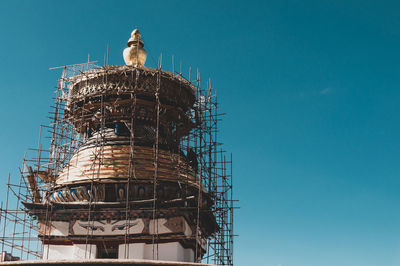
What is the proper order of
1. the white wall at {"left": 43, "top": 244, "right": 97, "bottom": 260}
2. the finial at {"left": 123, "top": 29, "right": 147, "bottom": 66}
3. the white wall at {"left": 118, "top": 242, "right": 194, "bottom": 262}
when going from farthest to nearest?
1. the finial at {"left": 123, "top": 29, "right": 147, "bottom": 66}
2. the white wall at {"left": 43, "top": 244, "right": 97, "bottom": 260}
3. the white wall at {"left": 118, "top": 242, "right": 194, "bottom": 262}

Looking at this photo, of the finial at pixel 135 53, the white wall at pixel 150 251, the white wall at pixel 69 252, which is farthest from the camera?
the finial at pixel 135 53

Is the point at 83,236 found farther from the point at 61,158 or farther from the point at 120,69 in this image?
the point at 120,69

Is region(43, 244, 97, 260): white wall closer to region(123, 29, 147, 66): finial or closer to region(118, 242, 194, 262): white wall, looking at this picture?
region(118, 242, 194, 262): white wall

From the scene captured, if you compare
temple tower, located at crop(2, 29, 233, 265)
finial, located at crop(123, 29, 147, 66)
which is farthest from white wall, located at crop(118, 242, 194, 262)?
finial, located at crop(123, 29, 147, 66)

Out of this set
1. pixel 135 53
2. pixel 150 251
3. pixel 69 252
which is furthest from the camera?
pixel 135 53

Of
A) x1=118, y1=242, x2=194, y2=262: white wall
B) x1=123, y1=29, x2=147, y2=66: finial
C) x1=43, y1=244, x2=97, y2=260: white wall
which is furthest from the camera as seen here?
x1=123, y1=29, x2=147, y2=66: finial

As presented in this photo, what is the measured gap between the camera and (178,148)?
1105 inches

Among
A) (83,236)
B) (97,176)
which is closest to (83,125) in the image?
(97,176)

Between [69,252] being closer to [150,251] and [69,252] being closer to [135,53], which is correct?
[150,251]

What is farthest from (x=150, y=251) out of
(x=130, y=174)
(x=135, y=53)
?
(x=135, y=53)

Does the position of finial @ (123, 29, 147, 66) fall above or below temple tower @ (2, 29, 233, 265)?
above

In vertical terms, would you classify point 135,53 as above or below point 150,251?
above

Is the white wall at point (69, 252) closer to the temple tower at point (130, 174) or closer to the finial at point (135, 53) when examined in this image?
the temple tower at point (130, 174)

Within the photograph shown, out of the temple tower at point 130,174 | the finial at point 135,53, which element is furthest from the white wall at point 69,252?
the finial at point 135,53
